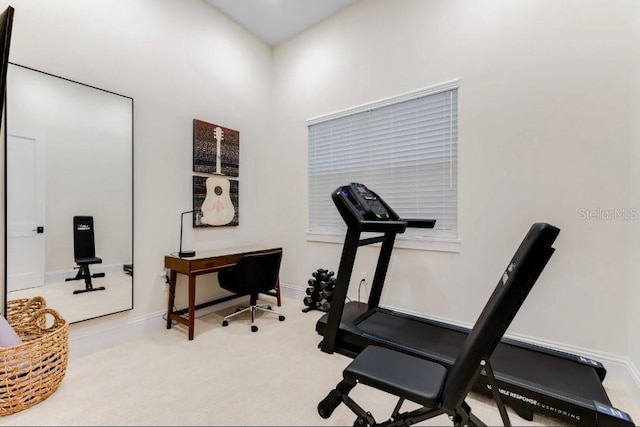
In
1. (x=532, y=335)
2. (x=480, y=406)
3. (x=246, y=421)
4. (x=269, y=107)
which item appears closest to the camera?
(x=246, y=421)

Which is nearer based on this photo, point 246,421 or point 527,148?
point 246,421

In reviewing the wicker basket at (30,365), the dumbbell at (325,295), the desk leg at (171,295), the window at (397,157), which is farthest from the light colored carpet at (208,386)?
the window at (397,157)

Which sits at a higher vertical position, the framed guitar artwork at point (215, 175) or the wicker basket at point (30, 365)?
the framed guitar artwork at point (215, 175)

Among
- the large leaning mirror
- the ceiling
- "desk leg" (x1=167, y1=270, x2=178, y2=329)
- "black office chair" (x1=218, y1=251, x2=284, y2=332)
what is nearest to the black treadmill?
"black office chair" (x1=218, y1=251, x2=284, y2=332)

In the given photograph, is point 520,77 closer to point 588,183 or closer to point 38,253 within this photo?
point 588,183

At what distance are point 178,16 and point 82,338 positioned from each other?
311cm

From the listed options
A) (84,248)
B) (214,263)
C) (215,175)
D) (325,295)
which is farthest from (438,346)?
(84,248)

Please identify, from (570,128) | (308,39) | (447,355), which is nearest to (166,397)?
(447,355)

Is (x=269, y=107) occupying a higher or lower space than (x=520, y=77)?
higher

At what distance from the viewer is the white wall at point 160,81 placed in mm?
2301

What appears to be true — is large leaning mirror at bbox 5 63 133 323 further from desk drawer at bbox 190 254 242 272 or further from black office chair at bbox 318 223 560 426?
black office chair at bbox 318 223 560 426

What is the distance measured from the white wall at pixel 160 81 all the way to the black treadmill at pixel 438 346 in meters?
1.73

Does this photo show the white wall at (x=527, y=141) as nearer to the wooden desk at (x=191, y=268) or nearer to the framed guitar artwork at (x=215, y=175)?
the wooden desk at (x=191, y=268)

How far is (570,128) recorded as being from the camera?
2.19 meters
